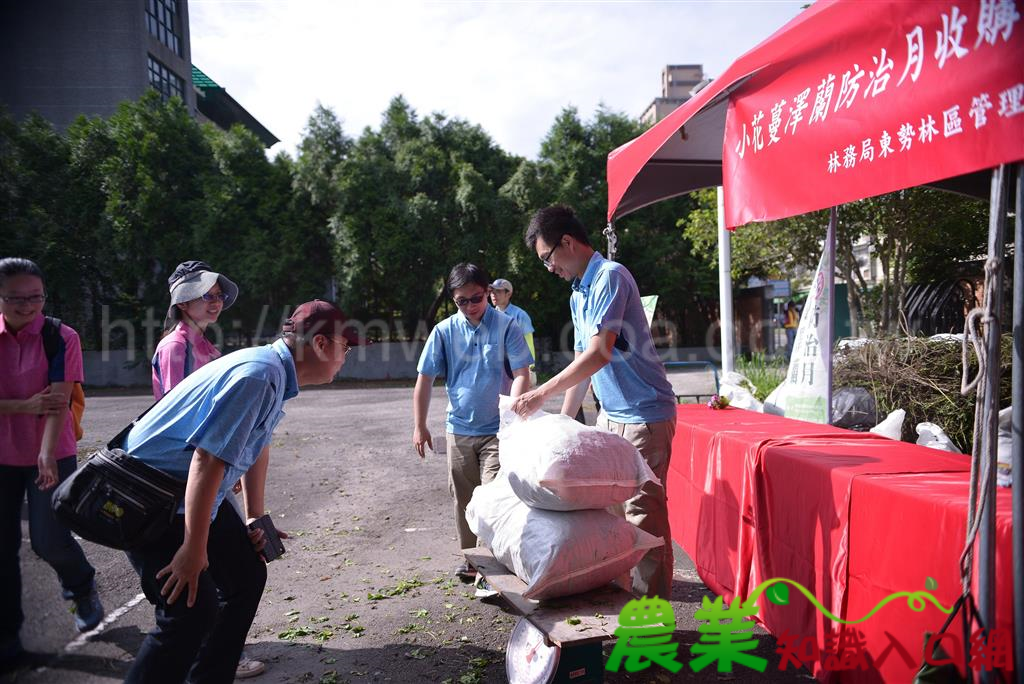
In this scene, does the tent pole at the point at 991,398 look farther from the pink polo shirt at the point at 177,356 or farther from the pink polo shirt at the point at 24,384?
the pink polo shirt at the point at 24,384

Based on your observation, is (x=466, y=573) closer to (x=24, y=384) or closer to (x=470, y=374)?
(x=470, y=374)

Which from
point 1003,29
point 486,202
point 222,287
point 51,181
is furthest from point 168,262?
point 1003,29

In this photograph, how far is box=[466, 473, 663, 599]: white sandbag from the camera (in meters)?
2.66

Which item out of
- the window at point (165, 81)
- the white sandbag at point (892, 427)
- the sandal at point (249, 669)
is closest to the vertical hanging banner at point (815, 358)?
the white sandbag at point (892, 427)

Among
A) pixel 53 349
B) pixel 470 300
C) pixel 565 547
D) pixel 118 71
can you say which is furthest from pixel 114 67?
pixel 565 547

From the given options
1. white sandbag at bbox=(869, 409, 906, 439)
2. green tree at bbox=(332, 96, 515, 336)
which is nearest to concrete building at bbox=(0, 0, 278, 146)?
white sandbag at bbox=(869, 409, 906, 439)

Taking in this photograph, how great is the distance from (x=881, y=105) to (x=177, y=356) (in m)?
3.01

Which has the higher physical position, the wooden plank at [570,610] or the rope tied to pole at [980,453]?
the rope tied to pole at [980,453]

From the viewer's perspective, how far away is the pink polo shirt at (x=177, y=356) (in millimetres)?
3158

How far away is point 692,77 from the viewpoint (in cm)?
7288

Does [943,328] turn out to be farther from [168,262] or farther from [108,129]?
[108,129]

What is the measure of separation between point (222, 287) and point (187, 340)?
0.32 metres

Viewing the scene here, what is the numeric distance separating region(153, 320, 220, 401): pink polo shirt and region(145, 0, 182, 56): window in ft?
69.3

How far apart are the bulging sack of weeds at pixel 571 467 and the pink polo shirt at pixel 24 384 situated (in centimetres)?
228
